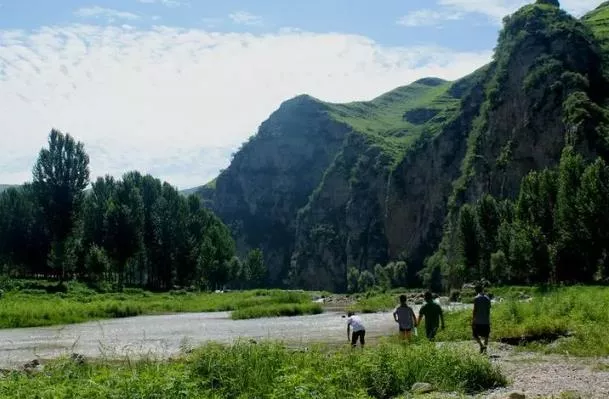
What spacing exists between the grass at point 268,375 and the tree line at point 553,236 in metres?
64.4

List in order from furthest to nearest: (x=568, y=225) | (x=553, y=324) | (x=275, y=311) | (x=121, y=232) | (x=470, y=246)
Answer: (x=470, y=246)
(x=121, y=232)
(x=568, y=225)
(x=275, y=311)
(x=553, y=324)

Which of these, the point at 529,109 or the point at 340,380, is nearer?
the point at 340,380

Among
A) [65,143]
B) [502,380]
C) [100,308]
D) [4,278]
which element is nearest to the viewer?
[502,380]

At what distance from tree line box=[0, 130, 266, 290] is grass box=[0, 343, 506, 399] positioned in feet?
267

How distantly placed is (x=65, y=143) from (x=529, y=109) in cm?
10467

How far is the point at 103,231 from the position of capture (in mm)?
106125

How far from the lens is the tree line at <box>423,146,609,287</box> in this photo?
261ft

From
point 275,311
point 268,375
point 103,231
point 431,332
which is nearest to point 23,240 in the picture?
point 103,231

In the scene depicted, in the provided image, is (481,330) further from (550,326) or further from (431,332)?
(550,326)

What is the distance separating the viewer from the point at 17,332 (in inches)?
1992

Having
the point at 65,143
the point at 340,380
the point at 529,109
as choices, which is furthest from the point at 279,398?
the point at 529,109

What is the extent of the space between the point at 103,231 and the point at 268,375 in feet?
308

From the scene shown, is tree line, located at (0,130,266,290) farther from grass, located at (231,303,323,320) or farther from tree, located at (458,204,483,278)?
tree, located at (458,204,483,278)

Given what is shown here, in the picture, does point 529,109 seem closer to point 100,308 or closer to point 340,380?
point 100,308
